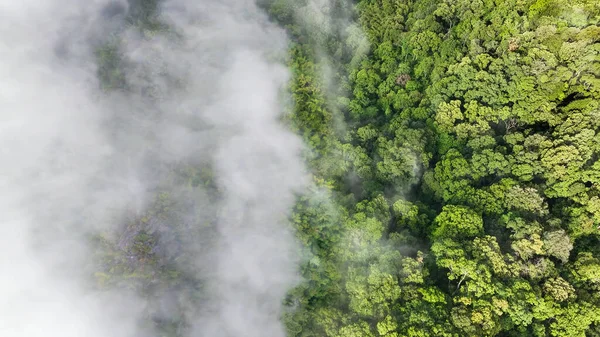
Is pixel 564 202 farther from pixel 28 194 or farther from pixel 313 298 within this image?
pixel 28 194

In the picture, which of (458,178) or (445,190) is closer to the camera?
(458,178)

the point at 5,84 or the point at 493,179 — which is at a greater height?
the point at 5,84

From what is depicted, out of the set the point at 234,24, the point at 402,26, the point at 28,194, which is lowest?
the point at 28,194

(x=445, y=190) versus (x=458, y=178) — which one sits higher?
(x=458, y=178)

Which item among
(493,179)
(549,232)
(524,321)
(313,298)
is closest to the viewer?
(524,321)

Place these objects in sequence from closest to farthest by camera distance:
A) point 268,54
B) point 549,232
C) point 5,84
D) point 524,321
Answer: point 524,321 → point 549,232 → point 5,84 → point 268,54

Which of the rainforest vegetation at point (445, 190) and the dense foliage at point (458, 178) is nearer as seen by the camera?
the dense foliage at point (458, 178)

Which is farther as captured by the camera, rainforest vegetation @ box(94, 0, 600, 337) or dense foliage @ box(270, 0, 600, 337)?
rainforest vegetation @ box(94, 0, 600, 337)

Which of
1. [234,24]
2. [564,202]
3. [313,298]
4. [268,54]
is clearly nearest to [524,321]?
[564,202]
